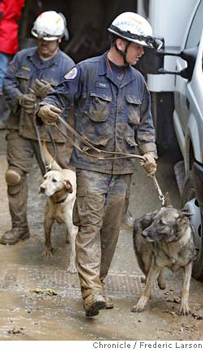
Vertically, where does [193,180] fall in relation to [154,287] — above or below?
above

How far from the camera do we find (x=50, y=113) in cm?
595

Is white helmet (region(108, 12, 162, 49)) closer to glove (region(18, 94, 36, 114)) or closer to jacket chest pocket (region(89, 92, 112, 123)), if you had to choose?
jacket chest pocket (region(89, 92, 112, 123))

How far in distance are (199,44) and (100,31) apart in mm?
6345

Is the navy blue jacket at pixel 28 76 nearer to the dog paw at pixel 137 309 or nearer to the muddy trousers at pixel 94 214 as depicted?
the muddy trousers at pixel 94 214

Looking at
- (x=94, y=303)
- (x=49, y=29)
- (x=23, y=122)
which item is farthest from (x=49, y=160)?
(x=94, y=303)

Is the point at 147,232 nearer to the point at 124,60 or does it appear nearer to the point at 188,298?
the point at 188,298

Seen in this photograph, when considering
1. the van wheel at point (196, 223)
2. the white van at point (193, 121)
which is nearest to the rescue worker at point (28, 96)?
the white van at point (193, 121)

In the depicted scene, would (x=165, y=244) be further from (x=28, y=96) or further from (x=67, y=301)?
(x=28, y=96)

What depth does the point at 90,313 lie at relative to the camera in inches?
239

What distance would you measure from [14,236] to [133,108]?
2318mm

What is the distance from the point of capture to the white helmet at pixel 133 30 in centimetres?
603

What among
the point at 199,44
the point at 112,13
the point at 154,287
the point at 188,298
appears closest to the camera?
the point at 188,298

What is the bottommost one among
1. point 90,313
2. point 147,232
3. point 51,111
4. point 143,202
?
point 143,202

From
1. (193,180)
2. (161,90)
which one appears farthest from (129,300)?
(161,90)
